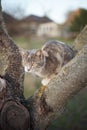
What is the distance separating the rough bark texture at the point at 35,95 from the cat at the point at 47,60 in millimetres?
315

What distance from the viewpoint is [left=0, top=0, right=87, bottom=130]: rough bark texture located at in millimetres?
1272

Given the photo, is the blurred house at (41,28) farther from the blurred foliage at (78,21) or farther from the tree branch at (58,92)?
the tree branch at (58,92)

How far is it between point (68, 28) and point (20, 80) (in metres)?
6.70

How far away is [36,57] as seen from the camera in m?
1.85

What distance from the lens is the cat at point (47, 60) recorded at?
1752 millimetres

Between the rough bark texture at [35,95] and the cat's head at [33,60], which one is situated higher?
the rough bark texture at [35,95]

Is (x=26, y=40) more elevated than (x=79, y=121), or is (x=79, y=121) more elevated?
(x=79, y=121)

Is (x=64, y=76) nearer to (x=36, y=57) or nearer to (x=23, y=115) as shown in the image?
(x=23, y=115)

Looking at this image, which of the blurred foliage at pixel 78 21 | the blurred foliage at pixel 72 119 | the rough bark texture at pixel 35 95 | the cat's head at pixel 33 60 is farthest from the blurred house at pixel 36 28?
the rough bark texture at pixel 35 95

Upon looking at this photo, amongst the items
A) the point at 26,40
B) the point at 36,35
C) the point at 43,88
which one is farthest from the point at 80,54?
the point at 36,35

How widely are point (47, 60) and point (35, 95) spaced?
0.52m

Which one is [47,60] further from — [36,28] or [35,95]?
[36,28]

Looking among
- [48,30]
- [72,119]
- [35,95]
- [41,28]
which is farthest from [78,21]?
[35,95]

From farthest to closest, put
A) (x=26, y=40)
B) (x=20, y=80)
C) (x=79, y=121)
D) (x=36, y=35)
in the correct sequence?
1. (x=36, y=35)
2. (x=26, y=40)
3. (x=79, y=121)
4. (x=20, y=80)
